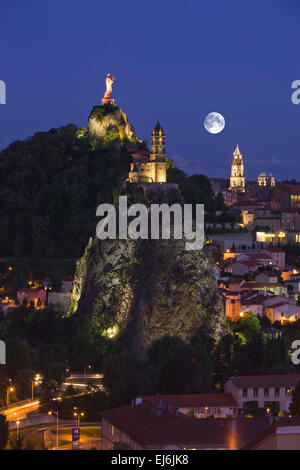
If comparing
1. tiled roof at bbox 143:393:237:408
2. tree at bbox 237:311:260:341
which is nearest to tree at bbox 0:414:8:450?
tiled roof at bbox 143:393:237:408

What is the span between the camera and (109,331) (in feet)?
155

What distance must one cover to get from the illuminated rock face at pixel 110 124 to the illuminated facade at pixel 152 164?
3.63 m

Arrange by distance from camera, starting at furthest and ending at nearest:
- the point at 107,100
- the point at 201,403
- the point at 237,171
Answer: the point at 237,171
the point at 107,100
the point at 201,403

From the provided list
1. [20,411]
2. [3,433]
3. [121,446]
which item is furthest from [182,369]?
[121,446]

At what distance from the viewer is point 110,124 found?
66562mm

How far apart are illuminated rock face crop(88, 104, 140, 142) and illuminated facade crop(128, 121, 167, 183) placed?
363 centimetres

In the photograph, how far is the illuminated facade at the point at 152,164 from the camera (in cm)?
6081

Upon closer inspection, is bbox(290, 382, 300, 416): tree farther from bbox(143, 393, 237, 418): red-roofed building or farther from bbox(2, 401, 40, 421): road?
bbox(2, 401, 40, 421): road

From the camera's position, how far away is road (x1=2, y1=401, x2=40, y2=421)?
31.0 m

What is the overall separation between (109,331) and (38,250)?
16.5 meters

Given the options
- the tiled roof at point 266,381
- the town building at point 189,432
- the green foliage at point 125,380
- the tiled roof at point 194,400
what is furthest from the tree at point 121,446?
the tiled roof at point 266,381

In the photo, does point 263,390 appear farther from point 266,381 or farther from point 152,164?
point 152,164

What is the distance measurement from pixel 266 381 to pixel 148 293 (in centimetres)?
1475

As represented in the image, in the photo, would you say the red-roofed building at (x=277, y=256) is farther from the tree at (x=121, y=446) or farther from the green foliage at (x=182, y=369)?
the tree at (x=121, y=446)
